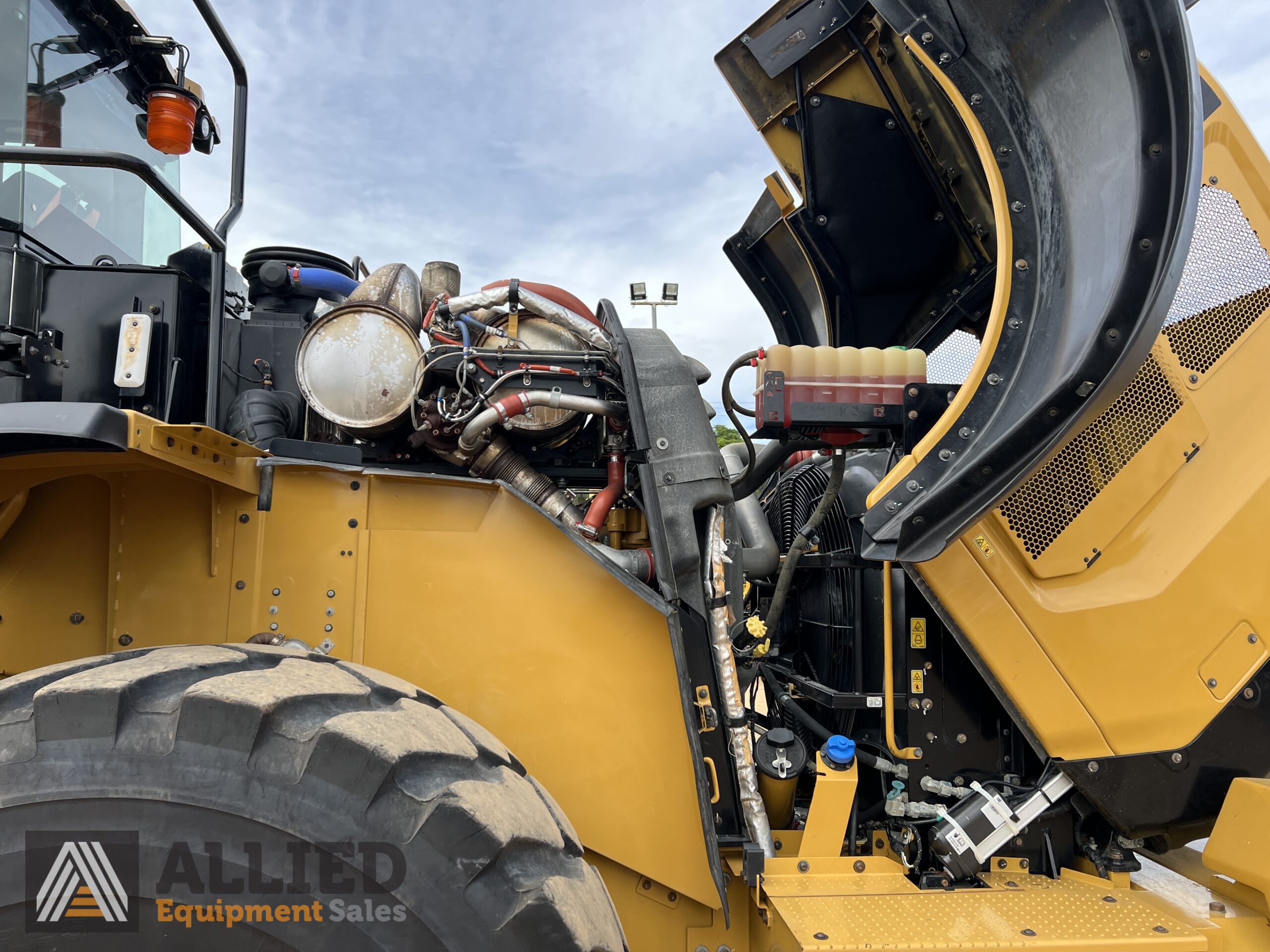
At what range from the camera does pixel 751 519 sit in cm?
297

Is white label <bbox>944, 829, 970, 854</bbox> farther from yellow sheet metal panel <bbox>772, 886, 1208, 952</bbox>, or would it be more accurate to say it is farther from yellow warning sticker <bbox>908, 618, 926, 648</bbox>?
yellow warning sticker <bbox>908, 618, 926, 648</bbox>

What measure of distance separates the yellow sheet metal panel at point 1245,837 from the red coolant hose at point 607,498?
1.91 m

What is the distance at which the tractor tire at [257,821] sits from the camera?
1282mm

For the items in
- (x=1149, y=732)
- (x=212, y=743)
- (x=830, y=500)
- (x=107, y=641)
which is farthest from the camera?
(x=830, y=500)

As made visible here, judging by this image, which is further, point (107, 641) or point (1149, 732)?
point (1149, 732)

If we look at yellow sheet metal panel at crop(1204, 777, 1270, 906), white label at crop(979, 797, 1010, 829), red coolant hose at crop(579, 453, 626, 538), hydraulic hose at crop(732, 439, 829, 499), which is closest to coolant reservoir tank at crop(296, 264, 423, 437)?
red coolant hose at crop(579, 453, 626, 538)

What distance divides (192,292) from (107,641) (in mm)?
1004

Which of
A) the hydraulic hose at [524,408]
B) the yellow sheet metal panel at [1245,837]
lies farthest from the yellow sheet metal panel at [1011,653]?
the hydraulic hose at [524,408]

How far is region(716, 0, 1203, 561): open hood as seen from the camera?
169 centimetres

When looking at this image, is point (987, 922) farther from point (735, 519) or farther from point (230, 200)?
point (230, 200)

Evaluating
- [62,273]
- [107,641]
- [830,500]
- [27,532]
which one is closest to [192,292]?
[62,273]

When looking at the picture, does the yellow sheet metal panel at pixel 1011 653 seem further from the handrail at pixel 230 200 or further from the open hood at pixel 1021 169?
the handrail at pixel 230 200

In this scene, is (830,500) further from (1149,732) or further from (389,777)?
(389,777)

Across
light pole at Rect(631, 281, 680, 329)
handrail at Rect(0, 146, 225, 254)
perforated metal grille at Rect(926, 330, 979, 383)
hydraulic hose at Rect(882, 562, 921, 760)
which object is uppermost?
light pole at Rect(631, 281, 680, 329)
